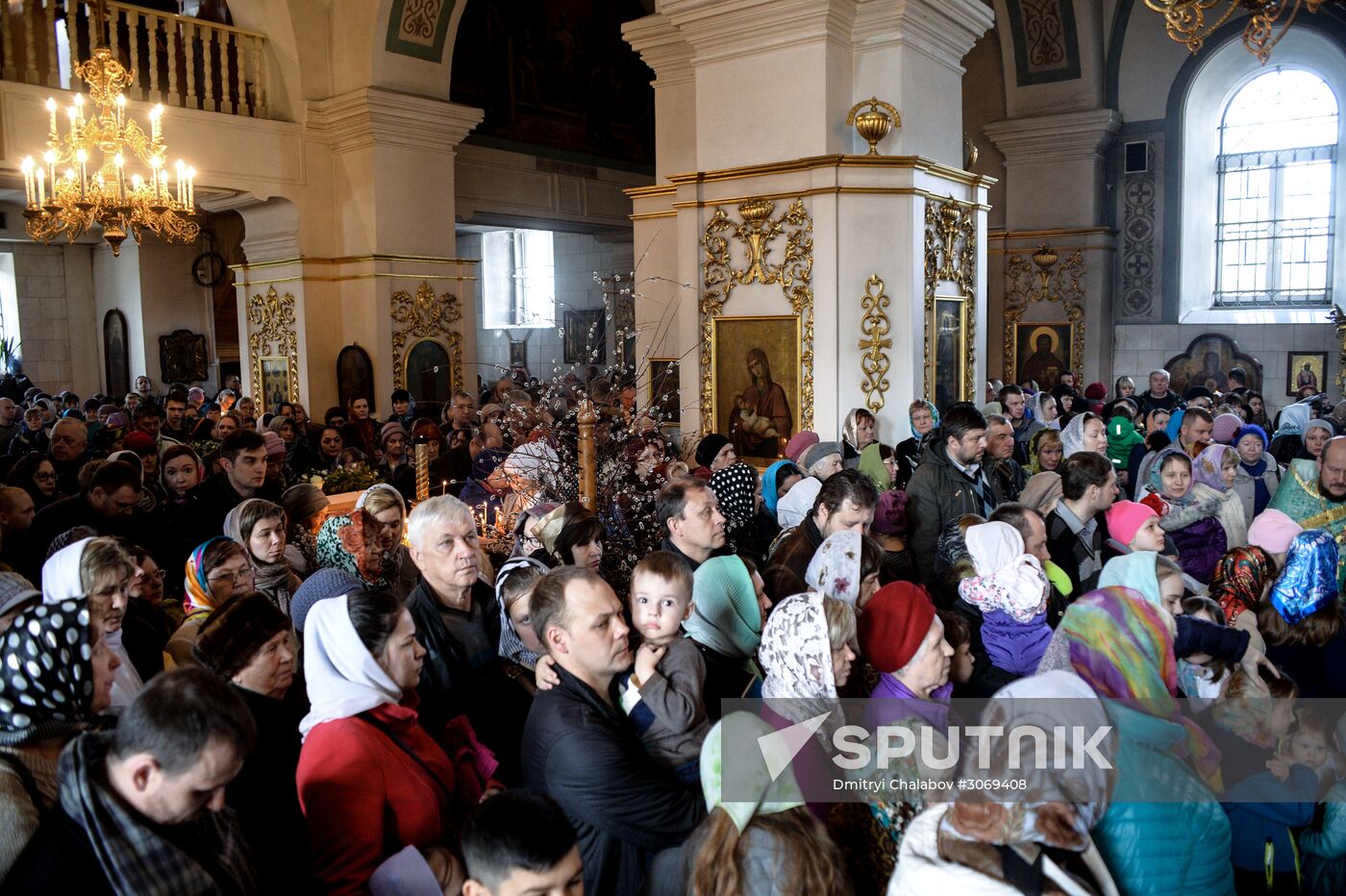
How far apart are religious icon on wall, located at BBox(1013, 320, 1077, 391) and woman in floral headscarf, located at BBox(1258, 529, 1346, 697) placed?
40.8ft

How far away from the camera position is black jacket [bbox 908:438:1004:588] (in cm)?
525

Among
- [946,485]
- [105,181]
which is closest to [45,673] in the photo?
[946,485]

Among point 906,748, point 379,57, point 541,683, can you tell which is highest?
point 379,57

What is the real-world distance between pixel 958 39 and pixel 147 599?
855cm

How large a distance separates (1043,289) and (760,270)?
8.95 metres

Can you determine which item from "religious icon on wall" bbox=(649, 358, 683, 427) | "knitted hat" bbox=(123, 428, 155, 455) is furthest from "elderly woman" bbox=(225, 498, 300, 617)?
"religious icon on wall" bbox=(649, 358, 683, 427)

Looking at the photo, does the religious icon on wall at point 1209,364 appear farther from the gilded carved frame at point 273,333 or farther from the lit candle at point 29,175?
the lit candle at point 29,175

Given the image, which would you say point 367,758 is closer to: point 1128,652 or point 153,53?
point 1128,652

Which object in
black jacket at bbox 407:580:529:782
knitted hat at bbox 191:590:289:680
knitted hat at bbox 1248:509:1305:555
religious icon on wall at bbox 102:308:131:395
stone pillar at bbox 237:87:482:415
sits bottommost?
black jacket at bbox 407:580:529:782

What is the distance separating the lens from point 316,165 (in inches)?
509

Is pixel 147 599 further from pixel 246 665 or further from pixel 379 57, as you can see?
pixel 379 57

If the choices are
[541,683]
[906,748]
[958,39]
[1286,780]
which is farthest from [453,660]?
[958,39]

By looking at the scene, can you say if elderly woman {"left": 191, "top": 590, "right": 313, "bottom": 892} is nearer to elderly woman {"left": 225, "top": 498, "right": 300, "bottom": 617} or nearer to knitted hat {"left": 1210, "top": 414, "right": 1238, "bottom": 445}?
elderly woman {"left": 225, "top": 498, "right": 300, "bottom": 617}

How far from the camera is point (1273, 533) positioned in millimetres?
4301
